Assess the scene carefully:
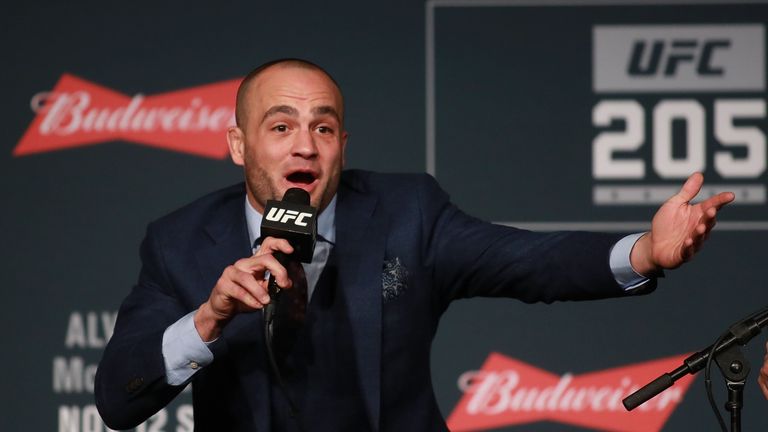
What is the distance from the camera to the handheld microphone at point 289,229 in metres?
1.65

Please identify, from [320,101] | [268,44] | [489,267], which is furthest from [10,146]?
[489,267]

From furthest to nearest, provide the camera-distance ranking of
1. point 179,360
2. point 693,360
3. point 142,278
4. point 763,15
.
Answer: point 763,15 → point 142,278 → point 179,360 → point 693,360

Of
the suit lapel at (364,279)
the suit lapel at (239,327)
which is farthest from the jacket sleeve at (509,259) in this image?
the suit lapel at (239,327)

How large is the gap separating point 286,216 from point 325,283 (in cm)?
46

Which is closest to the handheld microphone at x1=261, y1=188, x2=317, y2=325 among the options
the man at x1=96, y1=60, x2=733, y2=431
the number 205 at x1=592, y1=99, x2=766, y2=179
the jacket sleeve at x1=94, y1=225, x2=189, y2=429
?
the man at x1=96, y1=60, x2=733, y2=431

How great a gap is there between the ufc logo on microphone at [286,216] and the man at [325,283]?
0.94ft

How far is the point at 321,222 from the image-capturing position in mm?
2211

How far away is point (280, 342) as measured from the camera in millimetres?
2051

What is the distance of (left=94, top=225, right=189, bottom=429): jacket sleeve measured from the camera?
1.91 metres

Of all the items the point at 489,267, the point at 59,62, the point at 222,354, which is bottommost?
the point at 222,354

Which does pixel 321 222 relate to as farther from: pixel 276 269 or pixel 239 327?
pixel 276 269

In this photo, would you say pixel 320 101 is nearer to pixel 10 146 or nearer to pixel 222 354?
pixel 222 354

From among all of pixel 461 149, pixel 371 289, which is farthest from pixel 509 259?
pixel 461 149

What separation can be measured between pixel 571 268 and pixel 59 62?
201cm
